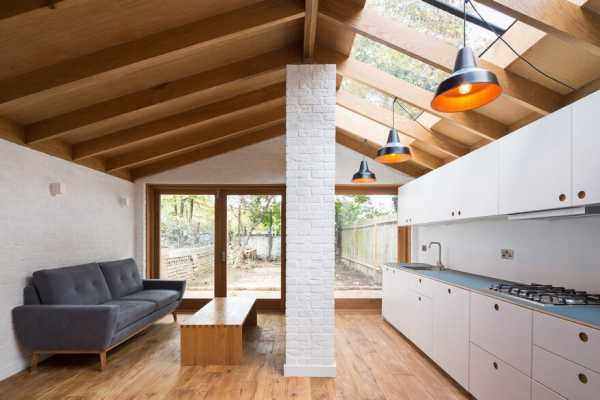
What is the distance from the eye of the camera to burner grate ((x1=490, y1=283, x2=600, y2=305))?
204cm

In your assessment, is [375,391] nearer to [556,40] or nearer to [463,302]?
[463,302]

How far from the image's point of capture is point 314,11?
2.62m

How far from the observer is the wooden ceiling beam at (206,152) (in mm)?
5500

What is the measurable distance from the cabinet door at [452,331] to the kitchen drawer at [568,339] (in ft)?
2.54

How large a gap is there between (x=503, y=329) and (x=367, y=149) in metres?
3.75

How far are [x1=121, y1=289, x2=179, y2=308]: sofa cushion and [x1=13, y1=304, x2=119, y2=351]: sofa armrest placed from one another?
3.43 feet

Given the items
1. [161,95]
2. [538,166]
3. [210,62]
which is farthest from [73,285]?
[538,166]

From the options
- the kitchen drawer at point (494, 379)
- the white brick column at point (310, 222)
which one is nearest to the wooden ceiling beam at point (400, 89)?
the white brick column at point (310, 222)

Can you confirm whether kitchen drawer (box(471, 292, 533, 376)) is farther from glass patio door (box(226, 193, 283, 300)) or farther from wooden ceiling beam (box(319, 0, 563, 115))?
glass patio door (box(226, 193, 283, 300))

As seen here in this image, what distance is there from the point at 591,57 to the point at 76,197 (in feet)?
16.0

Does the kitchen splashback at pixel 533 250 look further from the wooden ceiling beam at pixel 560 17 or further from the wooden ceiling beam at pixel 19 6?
the wooden ceiling beam at pixel 19 6

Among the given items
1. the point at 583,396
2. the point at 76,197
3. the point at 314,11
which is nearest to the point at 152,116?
the point at 76,197

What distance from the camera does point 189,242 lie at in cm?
565

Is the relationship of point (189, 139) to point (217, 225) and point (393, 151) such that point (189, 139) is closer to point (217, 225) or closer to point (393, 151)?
point (217, 225)
